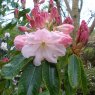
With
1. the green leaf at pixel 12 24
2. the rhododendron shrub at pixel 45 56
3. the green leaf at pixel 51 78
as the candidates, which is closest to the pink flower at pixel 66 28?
the rhododendron shrub at pixel 45 56

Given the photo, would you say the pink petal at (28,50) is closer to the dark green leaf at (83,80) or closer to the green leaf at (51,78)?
the green leaf at (51,78)

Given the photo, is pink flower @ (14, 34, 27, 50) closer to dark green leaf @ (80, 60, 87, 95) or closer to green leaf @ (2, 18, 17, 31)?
dark green leaf @ (80, 60, 87, 95)

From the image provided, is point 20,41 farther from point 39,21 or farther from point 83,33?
point 83,33

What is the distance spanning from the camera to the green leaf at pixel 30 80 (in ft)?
2.96

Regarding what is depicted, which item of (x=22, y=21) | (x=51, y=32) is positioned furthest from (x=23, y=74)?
(x=22, y=21)

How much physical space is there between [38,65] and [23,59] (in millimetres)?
54

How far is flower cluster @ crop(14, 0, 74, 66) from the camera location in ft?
2.91

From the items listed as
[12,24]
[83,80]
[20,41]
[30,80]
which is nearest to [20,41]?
[20,41]

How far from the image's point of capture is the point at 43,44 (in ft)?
2.99

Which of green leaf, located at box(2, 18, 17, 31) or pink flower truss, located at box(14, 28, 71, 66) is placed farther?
green leaf, located at box(2, 18, 17, 31)

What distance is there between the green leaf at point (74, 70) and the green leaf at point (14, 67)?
0.42 ft

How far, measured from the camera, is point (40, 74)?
3.10 feet

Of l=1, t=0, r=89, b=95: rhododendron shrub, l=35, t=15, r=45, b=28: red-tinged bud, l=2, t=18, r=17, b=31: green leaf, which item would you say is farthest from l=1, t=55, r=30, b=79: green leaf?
l=2, t=18, r=17, b=31: green leaf

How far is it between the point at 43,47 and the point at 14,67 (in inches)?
4.1
